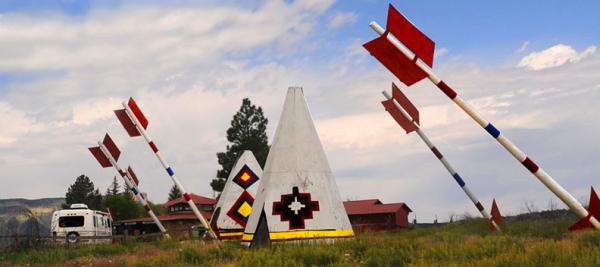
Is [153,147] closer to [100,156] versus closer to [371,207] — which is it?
[100,156]

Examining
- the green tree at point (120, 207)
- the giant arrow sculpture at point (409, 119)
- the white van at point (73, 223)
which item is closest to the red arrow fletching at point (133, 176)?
the white van at point (73, 223)

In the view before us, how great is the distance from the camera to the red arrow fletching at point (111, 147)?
99.6ft

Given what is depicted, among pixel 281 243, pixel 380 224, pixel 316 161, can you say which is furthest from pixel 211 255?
pixel 380 224

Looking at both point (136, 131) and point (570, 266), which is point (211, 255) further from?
point (136, 131)

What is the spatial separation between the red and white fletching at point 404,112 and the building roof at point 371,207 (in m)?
20.0

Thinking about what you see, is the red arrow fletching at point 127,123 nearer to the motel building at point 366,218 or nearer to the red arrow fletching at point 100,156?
the red arrow fletching at point 100,156

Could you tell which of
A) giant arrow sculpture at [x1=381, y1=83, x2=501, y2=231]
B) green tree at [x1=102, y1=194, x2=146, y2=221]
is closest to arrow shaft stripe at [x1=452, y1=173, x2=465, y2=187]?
giant arrow sculpture at [x1=381, y1=83, x2=501, y2=231]

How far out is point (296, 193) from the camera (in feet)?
49.1

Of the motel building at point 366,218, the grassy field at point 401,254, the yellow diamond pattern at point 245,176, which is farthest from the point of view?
the motel building at point 366,218

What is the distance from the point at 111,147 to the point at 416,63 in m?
19.0

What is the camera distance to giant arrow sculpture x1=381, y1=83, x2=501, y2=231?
75.0ft

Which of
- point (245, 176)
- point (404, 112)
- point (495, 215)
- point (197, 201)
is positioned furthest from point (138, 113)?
point (197, 201)

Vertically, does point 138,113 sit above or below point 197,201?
above

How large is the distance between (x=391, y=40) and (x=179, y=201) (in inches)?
1710
